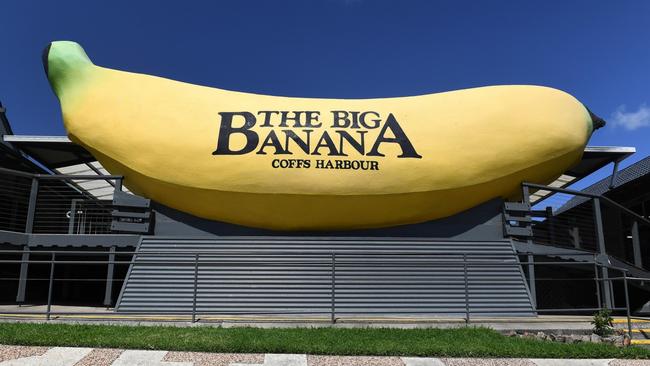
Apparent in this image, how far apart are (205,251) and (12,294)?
932 cm

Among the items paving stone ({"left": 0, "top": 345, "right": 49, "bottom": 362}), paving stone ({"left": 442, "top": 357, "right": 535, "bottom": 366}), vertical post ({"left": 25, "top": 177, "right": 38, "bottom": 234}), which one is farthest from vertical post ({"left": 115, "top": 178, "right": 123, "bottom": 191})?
paving stone ({"left": 442, "top": 357, "right": 535, "bottom": 366})

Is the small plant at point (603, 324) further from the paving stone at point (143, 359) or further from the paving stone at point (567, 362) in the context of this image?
the paving stone at point (143, 359)

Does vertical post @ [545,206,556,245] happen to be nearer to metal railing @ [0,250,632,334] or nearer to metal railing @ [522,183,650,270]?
metal railing @ [522,183,650,270]

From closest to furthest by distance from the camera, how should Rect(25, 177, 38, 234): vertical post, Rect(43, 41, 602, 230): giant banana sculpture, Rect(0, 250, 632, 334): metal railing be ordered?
Rect(0, 250, 632, 334): metal railing → Rect(43, 41, 602, 230): giant banana sculpture → Rect(25, 177, 38, 234): vertical post

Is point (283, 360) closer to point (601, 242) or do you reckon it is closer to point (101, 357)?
point (101, 357)

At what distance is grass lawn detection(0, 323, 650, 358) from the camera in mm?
6328

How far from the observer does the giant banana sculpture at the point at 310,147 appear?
984 centimetres

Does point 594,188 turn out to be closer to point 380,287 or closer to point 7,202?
point 380,287

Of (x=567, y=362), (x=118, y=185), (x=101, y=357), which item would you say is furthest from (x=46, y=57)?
(x=567, y=362)

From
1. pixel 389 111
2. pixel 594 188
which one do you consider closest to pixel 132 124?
pixel 389 111

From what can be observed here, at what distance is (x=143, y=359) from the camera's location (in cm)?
594

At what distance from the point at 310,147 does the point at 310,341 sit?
430 centimetres

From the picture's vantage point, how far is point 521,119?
10.3 m

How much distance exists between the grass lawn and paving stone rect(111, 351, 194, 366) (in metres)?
0.19
